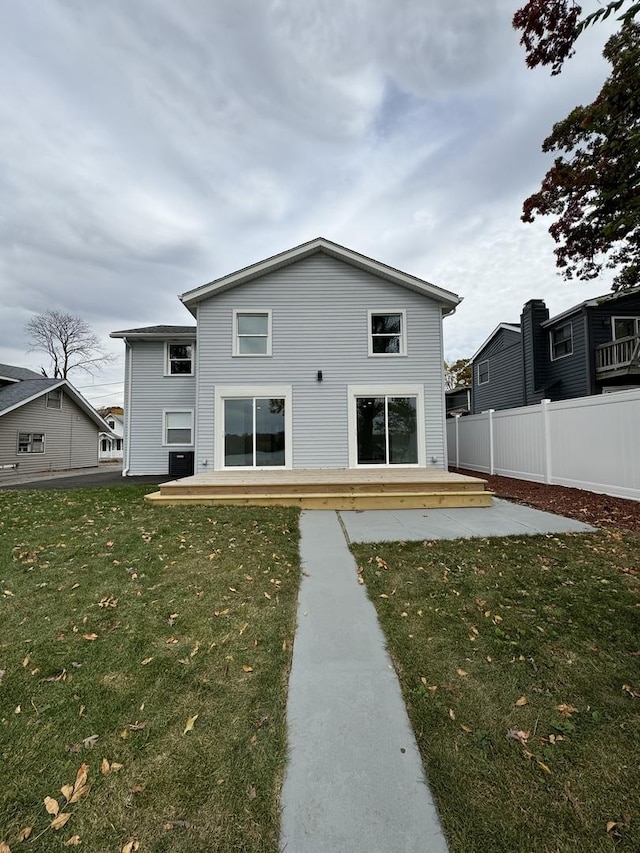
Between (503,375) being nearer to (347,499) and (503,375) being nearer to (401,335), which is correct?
(401,335)

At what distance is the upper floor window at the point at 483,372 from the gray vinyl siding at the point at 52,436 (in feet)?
79.4

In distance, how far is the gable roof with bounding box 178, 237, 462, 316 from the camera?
1056 centimetres

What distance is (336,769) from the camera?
5.86 feet

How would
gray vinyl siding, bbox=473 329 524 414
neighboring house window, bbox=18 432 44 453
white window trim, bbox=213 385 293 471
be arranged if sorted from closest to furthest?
white window trim, bbox=213 385 293 471 < gray vinyl siding, bbox=473 329 524 414 < neighboring house window, bbox=18 432 44 453

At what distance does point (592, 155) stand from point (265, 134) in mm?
8404

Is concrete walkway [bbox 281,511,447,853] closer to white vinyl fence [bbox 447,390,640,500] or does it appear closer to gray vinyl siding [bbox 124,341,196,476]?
white vinyl fence [bbox 447,390,640,500]

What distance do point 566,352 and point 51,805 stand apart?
18.7 metres

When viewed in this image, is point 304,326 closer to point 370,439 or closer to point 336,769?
point 370,439

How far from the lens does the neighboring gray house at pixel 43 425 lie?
18312mm

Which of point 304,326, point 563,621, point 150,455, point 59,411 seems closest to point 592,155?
point 304,326

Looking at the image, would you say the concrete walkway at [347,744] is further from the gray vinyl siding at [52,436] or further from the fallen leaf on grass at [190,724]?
the gray vinyl siding at [52,436]

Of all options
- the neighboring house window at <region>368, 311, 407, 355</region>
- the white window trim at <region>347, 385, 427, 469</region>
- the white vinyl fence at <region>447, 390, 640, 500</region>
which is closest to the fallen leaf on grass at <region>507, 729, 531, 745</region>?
the white vinyl fence at <region>447, 390, 640, 500</region>

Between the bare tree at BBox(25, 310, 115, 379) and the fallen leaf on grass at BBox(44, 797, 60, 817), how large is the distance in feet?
129

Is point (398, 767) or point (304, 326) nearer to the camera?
point (398, 767)
